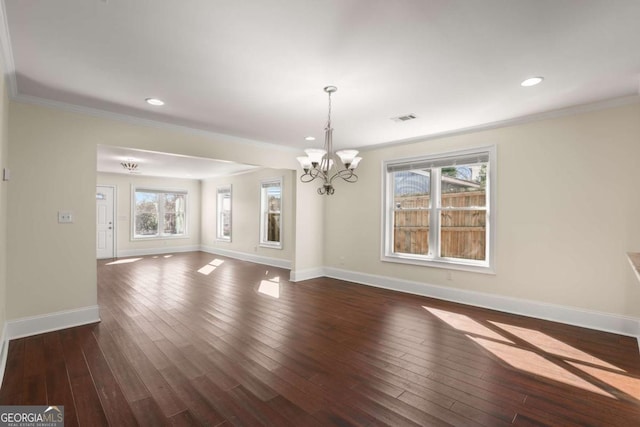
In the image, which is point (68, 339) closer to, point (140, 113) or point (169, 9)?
point (140, 113)

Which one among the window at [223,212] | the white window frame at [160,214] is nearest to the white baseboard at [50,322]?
the window at [223,212]

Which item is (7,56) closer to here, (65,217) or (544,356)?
(65,217)

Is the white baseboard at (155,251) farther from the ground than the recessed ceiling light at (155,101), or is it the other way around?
the recessed ceiling light at (155,101)

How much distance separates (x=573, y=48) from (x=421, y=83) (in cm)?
113

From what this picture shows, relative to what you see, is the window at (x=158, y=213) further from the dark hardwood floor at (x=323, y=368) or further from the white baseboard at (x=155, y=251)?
the dark hardwood floor at (x=323, y=368)

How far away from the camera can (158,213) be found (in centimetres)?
972

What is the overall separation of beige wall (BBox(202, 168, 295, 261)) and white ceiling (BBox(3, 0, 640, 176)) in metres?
3.71

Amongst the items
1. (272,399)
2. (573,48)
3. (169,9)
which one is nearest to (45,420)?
(272,399)

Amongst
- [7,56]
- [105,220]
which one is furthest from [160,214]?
[7,56]

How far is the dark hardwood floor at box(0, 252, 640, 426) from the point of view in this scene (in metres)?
2.01

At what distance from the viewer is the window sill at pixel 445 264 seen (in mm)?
4312

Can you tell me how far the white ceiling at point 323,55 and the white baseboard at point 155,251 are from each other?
660 cm

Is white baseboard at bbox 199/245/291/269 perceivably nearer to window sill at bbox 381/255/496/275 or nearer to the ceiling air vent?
window sill at bbox 381/255/496/275

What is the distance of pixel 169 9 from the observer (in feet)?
6.20
